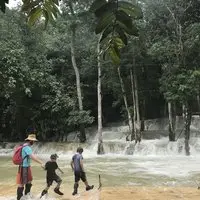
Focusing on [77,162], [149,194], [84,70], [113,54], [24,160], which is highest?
[84,70]

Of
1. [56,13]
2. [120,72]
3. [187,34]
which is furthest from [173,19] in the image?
[56,13]

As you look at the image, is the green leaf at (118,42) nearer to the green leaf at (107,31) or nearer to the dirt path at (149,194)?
the green leaf at (107,31)

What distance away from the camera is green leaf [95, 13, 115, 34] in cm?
121

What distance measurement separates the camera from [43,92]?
2316cm

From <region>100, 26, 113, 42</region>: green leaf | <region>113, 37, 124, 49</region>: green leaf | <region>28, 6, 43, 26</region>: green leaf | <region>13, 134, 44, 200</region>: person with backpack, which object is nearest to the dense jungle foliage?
<region>13, 134, 44, 200</region>: person with backpack

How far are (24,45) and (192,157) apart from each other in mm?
9754

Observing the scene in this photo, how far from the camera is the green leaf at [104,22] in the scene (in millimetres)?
1214

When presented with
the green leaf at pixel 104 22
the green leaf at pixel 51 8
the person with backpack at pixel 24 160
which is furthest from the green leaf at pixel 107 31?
the person with backpack at pixel 24 160

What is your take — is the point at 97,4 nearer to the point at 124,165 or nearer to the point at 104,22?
the point at 104,22

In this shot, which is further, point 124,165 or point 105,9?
point 124,165

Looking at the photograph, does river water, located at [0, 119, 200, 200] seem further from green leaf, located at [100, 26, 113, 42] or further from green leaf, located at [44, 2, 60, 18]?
green leaf, located at [100, 26, 113, 42]

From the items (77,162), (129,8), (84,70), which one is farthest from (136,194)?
(84,70)

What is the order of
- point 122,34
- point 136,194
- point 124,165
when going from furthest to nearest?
point 124,165 < point 136,194 < point 122,34

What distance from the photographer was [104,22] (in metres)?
1.24
